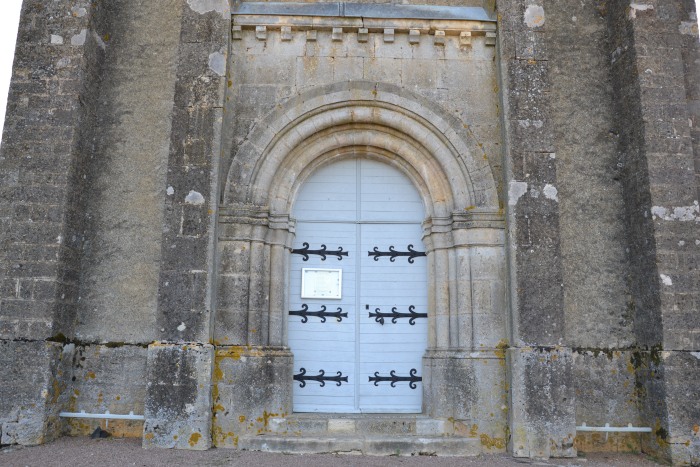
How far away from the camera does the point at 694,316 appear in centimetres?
562

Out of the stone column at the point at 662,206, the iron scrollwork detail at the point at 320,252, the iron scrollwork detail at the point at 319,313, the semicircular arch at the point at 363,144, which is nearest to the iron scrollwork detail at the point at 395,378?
the iron scrollwork detail at the point at 319,313

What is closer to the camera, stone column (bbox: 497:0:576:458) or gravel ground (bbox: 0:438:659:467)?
gravel ground (bbox: 0:438:659:467)

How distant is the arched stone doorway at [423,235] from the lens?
5.65 m

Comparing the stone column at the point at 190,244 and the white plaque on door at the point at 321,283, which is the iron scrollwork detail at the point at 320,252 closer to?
the white plaque on door at the point at 321,283

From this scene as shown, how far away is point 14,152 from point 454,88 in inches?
182

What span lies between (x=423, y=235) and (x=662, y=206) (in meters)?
2.39

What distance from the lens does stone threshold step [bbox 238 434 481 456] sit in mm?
5387

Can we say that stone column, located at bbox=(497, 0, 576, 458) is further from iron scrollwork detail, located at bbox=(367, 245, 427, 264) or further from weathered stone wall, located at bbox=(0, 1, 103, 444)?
weathered stone wall, located at bbox=(0, 1, 103, 444)

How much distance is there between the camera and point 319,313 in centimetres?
624

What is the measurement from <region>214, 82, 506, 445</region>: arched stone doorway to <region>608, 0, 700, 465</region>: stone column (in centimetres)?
145

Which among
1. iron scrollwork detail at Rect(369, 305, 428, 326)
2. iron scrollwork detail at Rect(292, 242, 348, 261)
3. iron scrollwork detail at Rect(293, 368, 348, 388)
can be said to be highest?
iron scrollwork detail at Rect(292, 242, 348, 261)

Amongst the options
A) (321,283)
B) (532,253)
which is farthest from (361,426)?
(532,253)

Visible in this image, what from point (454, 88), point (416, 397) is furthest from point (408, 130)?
point (416, 397)

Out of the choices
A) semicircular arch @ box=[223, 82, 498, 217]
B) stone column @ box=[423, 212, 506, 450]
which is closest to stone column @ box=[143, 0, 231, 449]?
semicircular arch @ box=[223, 82, 498, 217]
